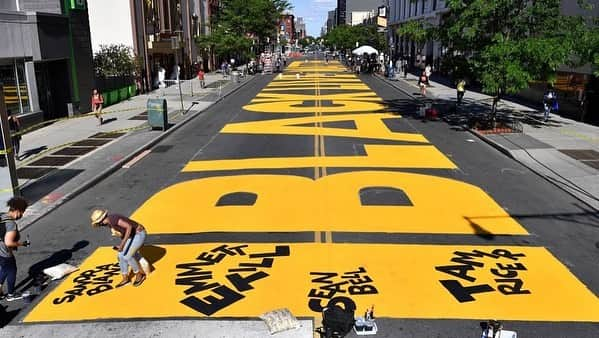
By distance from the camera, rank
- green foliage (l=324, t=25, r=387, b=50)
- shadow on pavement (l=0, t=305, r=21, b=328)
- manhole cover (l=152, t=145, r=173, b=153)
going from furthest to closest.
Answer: green foliage (l=324, t=25, r=387, b=50) → manhole cover (l=152, t=145, r=173, b=153) → shadow on pavement (l=0, t=305, r=21, b=328)

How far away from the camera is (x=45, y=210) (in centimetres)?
1214

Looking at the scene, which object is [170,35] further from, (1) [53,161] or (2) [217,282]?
(2) [217,282]

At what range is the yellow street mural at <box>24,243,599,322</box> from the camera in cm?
763

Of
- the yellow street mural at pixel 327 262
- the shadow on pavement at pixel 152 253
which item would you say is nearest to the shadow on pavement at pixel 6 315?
the yellow street mural at pixel 327 262

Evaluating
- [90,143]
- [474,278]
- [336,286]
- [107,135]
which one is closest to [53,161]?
[90,143]

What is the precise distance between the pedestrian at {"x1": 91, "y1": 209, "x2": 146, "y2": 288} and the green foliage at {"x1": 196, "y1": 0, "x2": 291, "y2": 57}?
158 ft

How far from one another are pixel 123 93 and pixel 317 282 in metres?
29.3

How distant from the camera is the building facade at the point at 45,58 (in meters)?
22.4

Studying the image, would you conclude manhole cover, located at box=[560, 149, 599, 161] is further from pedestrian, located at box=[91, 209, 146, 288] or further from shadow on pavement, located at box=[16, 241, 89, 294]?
shadow on pavement, located at box=[16, 241, 89, 294]

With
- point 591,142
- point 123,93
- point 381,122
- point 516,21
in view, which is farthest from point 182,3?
point 591,142

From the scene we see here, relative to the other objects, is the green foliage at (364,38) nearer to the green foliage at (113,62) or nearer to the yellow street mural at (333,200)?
the green foliage at (113,62)

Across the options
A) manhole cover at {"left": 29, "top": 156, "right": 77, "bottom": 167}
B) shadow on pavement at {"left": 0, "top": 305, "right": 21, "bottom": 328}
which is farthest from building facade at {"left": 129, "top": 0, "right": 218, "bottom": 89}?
shadow on pavement at {"left": 0, "top": 305, "right": 21, "bottom": 328}

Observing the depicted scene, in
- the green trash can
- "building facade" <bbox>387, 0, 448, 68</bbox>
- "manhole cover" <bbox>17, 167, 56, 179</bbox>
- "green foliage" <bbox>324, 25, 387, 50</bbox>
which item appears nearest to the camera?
"manhole cover" <bbox>17, 167, 56, 179</bbox>

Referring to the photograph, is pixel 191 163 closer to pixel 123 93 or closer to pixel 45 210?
pixel 45 210
